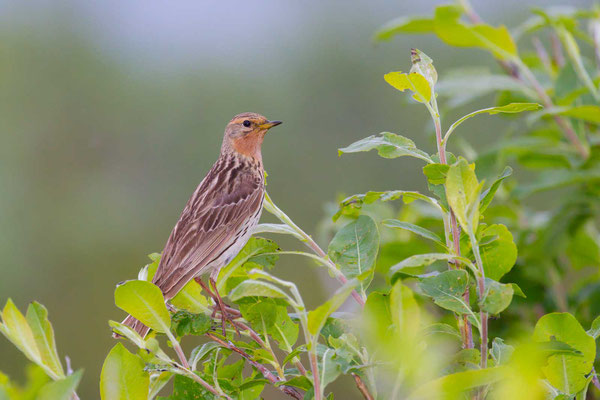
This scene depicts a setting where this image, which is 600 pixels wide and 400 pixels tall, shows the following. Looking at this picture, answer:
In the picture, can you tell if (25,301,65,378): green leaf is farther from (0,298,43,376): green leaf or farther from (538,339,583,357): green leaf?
(538,339,583,357): green leaf

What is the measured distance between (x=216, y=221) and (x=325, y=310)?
2.30 m

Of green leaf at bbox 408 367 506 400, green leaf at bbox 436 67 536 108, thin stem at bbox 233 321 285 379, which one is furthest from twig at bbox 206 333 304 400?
green leaf at bbox 436 67 536 108

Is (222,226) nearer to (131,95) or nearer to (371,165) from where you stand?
(371,165)

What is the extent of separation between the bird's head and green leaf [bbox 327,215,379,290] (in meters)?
2.41

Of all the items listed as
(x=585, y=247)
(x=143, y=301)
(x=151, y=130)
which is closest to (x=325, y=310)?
(x=143, y=301)

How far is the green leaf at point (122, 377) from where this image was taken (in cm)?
168

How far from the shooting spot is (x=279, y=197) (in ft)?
32.7

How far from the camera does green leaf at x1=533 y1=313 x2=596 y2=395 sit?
1.68 meters

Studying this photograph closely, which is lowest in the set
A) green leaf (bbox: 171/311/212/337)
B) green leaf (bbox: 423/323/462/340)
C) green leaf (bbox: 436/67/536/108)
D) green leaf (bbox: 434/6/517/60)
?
green leaf (bbox: 171/311/212/337)

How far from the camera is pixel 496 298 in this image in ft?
4.98

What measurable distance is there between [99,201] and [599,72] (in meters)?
8.37

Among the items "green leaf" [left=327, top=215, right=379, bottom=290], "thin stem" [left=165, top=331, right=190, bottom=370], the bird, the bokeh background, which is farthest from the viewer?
the bokeh background

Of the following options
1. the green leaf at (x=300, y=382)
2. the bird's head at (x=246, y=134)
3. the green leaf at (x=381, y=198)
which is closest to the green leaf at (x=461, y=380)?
the green leaf at (x=300, y=382)

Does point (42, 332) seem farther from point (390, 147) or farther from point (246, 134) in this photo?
point (246, 134)
